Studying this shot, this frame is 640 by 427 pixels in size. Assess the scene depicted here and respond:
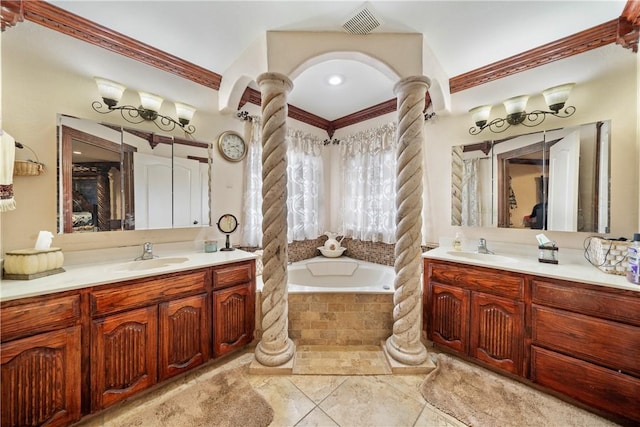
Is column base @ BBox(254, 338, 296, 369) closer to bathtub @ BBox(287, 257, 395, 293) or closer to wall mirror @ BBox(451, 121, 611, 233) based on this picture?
bathtub @ BBox(287, 257, 395, 293)

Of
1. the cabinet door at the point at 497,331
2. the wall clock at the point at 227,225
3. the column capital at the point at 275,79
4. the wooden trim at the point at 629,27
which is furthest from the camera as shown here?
the wall clock at the point at 227,225

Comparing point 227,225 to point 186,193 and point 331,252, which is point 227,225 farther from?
point 331,252

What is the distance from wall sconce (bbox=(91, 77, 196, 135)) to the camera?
175cm

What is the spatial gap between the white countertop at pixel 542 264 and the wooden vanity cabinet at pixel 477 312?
6 centimetres

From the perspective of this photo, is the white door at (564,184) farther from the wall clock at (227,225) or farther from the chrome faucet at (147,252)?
the chrome faucet at (147,252)

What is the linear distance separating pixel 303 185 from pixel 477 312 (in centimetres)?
230

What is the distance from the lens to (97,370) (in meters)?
1.30

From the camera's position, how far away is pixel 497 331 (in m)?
1.64

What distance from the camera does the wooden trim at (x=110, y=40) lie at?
1.50 metres

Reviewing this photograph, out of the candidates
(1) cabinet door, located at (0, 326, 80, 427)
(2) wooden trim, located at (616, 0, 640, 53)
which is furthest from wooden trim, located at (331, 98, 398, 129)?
(1) cabinet door, located at (0, 326, 80, 427)

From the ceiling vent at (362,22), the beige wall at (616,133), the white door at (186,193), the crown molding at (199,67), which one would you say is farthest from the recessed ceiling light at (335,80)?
the white door at (186,193)

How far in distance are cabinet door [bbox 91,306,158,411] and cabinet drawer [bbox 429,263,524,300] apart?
2165 mm

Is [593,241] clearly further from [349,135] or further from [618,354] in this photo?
[349,135]

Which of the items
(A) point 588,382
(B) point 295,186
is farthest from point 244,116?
(A) point 588,382
